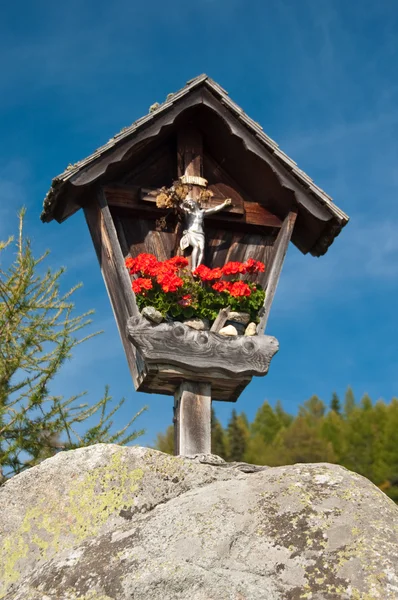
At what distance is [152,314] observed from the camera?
773 cm

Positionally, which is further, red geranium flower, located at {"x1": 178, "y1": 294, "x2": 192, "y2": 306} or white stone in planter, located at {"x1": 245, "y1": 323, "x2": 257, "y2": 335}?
white stone in planter, located at {"x1": 245, "y1": 323, "x2": 257, "y2": 335}

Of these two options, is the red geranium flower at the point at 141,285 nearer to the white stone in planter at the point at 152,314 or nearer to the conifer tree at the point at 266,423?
the white stone in planter at the point at 152,314

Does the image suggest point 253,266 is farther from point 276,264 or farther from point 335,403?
point 335,403

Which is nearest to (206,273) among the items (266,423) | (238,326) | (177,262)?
(177,262)

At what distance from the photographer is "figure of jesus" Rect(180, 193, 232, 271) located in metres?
8.47

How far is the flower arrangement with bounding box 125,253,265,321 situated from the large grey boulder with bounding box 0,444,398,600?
3.00 meters

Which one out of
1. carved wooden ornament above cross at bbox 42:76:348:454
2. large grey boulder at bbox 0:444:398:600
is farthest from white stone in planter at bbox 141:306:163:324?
large grey boulder at bbox 0:444:398:600

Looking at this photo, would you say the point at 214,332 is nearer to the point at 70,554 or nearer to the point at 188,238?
the point at 188,238

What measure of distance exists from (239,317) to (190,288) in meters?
0.54

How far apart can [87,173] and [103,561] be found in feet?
16.1

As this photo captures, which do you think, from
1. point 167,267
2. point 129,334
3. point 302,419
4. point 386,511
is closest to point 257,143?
point 167,267

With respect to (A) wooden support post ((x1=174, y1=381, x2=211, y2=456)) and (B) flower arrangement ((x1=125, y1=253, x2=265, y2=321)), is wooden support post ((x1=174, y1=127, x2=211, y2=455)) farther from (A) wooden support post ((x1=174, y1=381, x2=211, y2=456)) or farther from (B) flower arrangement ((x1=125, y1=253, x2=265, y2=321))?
(B) flower arrangement ((x1=125, y1=253, x2=265, y2=321))

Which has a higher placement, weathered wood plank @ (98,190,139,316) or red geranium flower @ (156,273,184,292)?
weathered wood plank @ (98,190,139,316)

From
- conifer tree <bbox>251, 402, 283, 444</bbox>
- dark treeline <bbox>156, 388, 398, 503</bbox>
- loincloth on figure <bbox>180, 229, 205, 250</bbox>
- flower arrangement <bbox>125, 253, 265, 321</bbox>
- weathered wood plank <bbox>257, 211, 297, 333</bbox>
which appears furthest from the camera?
conifer tree <bbox>251, 402, 283, 444</bbox>
